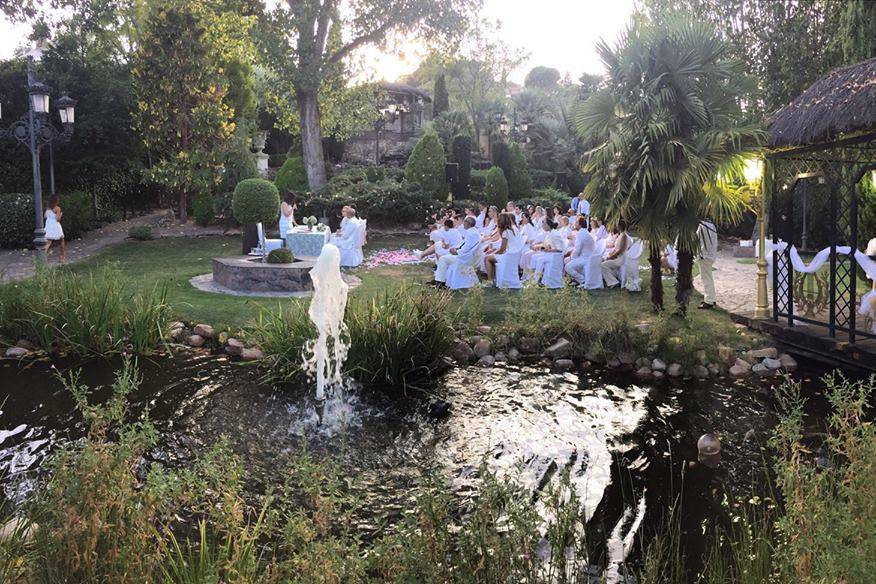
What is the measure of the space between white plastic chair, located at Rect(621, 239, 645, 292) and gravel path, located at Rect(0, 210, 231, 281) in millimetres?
11200

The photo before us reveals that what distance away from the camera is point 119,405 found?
3904 millimetres

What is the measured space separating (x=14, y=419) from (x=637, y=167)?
779cm

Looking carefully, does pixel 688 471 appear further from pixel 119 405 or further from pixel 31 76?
pixel 31 76

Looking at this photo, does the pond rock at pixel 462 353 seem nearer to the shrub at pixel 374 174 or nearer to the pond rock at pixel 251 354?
the pond rock at pixel 251 354

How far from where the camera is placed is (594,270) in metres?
13.9

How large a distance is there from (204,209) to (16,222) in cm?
494

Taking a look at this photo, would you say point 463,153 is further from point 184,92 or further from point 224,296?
point 224,296

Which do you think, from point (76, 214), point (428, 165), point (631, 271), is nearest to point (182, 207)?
point (76, 214)

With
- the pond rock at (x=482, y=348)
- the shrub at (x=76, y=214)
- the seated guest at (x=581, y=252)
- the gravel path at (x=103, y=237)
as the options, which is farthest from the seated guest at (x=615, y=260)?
the shrub at (x=76, y=214)

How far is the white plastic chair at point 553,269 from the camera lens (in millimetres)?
14266

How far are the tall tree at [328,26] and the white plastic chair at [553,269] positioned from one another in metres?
12.5

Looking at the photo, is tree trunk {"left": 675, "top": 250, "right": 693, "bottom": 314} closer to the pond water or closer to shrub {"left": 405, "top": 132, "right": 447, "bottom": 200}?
the pond water

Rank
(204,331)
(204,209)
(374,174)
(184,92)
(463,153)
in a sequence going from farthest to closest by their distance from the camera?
(463,153), (374,174), (204,209), (184,92), (204,331)

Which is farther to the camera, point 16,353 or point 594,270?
point 594,270
